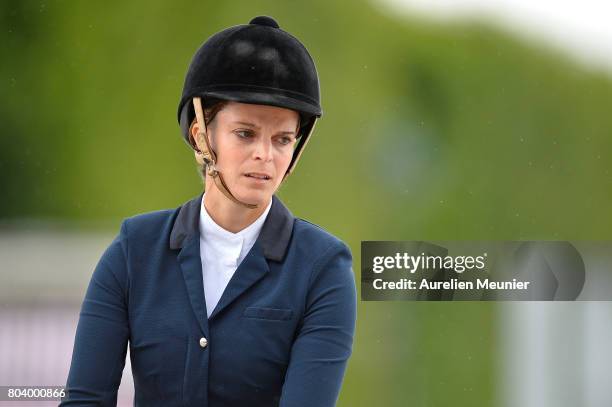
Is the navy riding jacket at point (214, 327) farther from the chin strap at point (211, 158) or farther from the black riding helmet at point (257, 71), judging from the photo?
the black riding helmet at point (257, 71)

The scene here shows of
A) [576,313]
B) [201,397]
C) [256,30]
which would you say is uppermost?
[256,30]

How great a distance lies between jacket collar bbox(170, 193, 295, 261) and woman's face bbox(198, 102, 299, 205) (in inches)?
2.2

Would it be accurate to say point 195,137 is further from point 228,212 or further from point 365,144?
point 365,144

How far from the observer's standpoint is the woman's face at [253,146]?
1.28 m

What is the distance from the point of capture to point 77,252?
275 cm

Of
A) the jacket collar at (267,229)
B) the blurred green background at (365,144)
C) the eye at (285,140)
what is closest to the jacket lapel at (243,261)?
the jacket collar at (267,229)

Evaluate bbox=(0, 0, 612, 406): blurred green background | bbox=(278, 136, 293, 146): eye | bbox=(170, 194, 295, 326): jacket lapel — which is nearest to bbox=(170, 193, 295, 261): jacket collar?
bbox=(170, 194, 295, 326): jacket lapel

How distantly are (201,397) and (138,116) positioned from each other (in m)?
1.73

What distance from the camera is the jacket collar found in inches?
52.2

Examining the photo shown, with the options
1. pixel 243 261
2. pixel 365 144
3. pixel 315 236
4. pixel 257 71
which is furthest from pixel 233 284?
pixel 365 144

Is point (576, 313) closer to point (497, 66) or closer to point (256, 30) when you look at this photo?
point (497, 66)

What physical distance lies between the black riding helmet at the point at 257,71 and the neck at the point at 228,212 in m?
0.14

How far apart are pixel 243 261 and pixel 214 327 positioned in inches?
4.1

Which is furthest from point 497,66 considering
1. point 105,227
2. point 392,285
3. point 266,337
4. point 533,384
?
point 266,337
